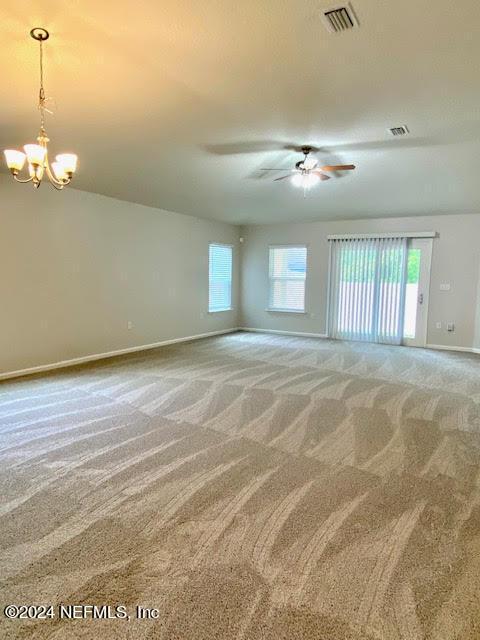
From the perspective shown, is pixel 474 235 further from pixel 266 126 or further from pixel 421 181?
pixel 266 126

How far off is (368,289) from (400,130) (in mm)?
4330

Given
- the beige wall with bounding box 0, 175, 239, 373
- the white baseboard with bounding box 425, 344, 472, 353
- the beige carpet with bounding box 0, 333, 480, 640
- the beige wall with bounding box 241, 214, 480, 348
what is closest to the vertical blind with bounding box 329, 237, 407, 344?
A: the beige wall with bounding box 241, 214, 480, 348

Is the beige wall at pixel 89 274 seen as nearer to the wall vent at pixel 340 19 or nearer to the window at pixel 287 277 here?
the window at pixel 287 277

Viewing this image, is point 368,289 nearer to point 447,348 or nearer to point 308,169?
point 447,348

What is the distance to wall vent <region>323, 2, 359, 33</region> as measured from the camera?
6.58 ft

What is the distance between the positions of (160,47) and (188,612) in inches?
119

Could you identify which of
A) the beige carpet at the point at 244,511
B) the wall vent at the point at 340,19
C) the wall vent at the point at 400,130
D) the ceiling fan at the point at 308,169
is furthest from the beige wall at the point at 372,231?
the wall vent at the point at 340,19

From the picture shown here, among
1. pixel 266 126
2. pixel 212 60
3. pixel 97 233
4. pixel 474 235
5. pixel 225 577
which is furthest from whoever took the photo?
pixel 474 235

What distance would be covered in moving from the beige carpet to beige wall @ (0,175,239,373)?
3.61ft

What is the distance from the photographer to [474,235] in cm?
676

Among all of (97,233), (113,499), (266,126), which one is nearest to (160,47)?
(266,126)

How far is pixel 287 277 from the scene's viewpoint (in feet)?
28.2

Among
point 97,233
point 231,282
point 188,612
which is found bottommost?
point 188,612

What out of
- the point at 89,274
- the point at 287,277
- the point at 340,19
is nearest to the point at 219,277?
the point at 287,277
